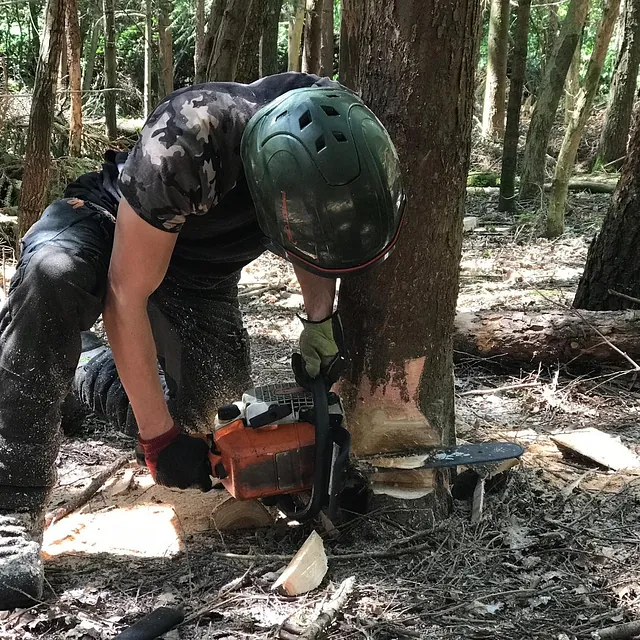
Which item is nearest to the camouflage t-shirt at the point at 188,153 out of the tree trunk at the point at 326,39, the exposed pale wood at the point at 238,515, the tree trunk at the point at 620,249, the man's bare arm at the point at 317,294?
the man's bare arm at the point at 317,294

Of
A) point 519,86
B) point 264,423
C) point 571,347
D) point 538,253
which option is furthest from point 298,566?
point 519,86

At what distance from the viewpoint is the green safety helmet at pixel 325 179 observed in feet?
5.90

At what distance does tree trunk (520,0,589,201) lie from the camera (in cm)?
718

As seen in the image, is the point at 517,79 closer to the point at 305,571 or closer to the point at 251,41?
the point at 251,41

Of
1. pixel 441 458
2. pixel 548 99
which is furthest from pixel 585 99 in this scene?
pixel 441 458

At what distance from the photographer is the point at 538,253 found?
6832mm

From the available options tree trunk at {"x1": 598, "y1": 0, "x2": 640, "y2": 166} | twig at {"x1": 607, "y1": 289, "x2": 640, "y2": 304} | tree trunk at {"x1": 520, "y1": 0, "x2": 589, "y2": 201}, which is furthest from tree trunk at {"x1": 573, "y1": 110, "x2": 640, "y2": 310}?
tree trunk at {"x1": 598, "y1": 0, "x2": 640, "y2": 166}

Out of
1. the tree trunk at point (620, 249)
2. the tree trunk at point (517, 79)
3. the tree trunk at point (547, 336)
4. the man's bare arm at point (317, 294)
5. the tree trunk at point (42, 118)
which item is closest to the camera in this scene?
the man's bare arm at point (317, 294)

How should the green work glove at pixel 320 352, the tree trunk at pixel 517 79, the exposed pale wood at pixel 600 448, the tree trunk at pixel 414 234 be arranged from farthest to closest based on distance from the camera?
1. the tree trunk at pixel 517 79
2. the exposed pale wood at pixel 600 448
3. the green work glove at pixel 320 352
4. the tree trunk at pixel 414 234

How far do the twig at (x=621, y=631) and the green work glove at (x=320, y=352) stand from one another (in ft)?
3.45

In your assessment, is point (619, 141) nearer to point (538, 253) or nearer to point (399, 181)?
point (538, 253)

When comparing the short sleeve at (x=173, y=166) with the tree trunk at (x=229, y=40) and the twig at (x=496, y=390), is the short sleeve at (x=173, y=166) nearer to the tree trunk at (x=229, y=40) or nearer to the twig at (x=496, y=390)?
the twig at (x=496, y=390)

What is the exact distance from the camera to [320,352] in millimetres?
2283

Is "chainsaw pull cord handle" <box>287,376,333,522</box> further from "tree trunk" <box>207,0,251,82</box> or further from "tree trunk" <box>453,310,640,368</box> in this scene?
"tree trunk" <box>207,0,251,82</box>
